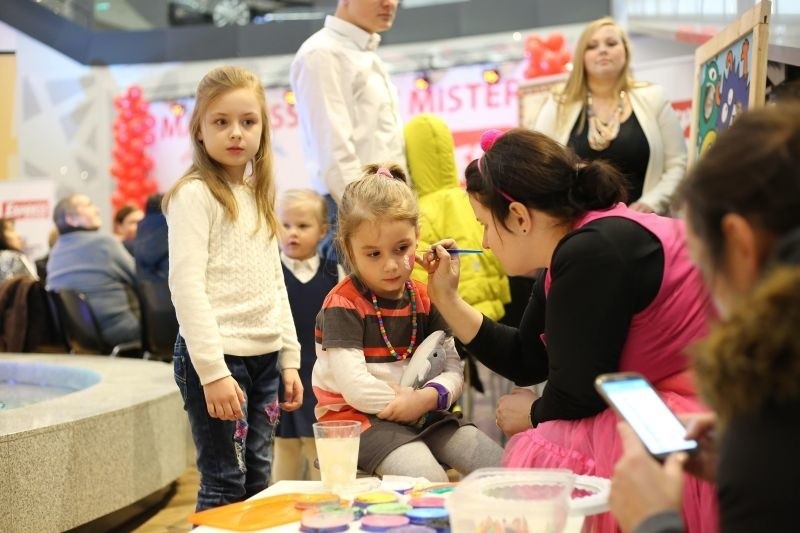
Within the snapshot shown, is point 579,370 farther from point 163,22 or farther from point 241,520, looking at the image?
point 163,22

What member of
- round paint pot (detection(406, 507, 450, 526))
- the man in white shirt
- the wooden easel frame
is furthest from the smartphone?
the man in white shirt

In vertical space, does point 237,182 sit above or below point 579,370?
above

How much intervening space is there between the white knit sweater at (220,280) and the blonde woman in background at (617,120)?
1.61 m

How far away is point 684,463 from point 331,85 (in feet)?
8.03

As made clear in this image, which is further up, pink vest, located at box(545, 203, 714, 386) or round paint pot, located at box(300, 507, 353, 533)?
pink vest, located at box(545, 203, 714, 386)

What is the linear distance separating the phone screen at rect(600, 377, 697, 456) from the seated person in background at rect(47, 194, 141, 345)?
4.80 meters

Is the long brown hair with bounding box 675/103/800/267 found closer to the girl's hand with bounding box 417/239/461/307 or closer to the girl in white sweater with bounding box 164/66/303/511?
→ the girl's hand with bounding box 417/239/461/307

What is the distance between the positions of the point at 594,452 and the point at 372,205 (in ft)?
2.54

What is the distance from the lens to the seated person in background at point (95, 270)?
5645 mm

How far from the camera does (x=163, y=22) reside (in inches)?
436

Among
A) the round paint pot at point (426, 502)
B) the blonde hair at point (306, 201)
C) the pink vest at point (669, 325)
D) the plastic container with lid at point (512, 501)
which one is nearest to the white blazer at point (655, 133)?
the blonde hair at point (306, 201)

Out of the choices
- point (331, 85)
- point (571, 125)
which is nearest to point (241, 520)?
point (331, 85)

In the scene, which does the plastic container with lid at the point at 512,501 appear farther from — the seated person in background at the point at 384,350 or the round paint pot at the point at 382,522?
the seated person in background at the point at 384,350

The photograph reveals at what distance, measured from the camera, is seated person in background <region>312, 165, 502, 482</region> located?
6.91ft
